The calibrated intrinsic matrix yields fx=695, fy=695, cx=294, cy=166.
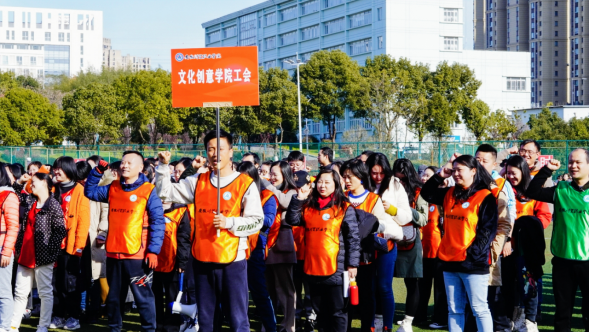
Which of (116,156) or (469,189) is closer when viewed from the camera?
(469,189)

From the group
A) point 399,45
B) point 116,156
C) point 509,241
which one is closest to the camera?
point 509,241

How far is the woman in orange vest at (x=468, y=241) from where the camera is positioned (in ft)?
19.6

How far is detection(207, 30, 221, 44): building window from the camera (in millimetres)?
100125

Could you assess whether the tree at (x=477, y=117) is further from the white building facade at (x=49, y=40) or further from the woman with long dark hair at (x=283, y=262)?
the white building facade at (x=49, y=40)

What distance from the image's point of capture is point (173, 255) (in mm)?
7137

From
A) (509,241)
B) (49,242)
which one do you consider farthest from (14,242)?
(509,241)

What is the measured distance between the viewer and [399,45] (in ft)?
239

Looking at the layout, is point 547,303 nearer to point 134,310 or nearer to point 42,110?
point 134,310

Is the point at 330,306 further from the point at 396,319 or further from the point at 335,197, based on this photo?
the point at 396,319

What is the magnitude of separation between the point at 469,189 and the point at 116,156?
24.8 metres

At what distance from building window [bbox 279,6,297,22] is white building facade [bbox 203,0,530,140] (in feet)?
0.32

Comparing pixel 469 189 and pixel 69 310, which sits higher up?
pixel 469 189

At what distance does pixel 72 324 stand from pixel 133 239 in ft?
6.03

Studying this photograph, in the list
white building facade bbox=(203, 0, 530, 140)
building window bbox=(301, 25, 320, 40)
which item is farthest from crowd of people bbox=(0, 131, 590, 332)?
building window bbox=(301, 25, 320, 40)
